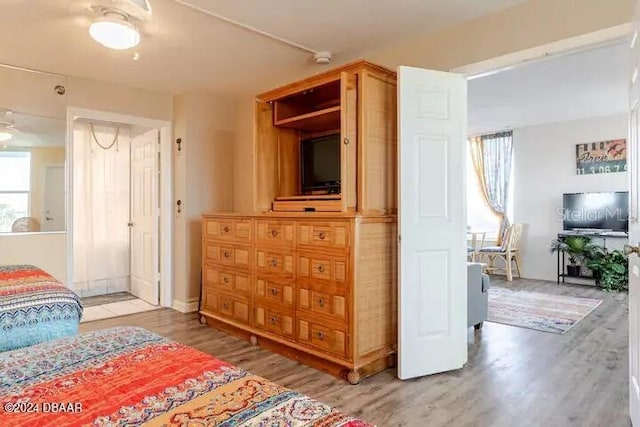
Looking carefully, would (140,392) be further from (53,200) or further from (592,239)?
(592,239)

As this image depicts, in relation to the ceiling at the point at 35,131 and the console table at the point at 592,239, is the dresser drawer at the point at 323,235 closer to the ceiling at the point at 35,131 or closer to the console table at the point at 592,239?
the ceiling at the point at 35,131

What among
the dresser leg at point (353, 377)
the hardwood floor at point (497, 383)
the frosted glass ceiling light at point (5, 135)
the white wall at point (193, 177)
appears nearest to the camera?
the hardwood floor at point (497, 383)

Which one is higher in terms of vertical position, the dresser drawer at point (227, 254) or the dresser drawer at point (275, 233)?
the dresser drawer at point (275, 233)

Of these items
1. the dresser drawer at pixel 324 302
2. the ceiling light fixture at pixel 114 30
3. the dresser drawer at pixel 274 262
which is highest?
the ceiling light fixture at pixel 114 30

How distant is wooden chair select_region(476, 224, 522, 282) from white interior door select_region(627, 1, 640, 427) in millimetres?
4519

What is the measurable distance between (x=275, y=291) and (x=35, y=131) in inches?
111

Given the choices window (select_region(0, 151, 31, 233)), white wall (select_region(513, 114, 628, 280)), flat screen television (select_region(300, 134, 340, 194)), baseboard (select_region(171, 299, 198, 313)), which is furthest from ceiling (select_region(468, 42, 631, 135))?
window (select_region(0, 151, 31, 233))

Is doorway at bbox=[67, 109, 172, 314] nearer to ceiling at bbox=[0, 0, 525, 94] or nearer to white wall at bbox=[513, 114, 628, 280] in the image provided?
ceiling at bbox=[0, 0, 525, 94]

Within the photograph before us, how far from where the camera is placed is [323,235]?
2775 mm

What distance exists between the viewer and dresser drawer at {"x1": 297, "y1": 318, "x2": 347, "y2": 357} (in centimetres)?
266

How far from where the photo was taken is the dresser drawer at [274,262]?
3.04m

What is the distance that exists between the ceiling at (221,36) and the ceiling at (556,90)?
1.16 meters

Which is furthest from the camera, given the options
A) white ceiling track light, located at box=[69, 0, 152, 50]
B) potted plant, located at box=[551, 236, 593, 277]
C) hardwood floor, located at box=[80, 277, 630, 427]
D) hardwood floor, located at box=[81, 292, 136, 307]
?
potted plant, located at box=[551, 236, 593, 277]

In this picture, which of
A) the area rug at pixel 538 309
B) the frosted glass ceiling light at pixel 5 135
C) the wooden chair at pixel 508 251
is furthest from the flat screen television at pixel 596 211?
the frosted glass ceiling light at pixel 5 135
